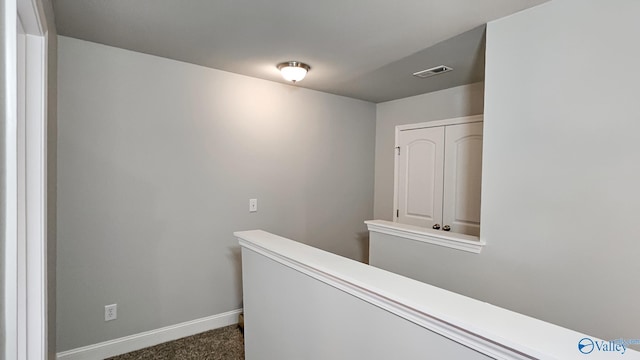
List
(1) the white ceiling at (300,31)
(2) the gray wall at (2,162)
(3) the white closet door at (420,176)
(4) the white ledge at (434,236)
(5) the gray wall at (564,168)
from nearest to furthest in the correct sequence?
1. (2) the gray wall at (2,162)
2. (5) the gray wall at (564,168)
3. (1) the white ceiling at (300,31)
4. (4) the white ledge at (434,236)
5. (3) the white closet door at (420,176)

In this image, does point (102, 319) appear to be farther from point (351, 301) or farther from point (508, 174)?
point (508, 174)

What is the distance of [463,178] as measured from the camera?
3.21m

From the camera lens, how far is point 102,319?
231 cm

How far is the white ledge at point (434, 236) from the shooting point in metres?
2.01

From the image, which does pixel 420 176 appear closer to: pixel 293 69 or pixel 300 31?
pixel 293 69

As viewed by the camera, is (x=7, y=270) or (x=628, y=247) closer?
(x=7, y=270)

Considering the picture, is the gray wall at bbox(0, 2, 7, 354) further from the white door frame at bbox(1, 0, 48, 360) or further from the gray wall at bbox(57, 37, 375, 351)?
the gray wall at bbox(57, 37, 375, 351)

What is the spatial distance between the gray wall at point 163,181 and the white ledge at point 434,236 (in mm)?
1066

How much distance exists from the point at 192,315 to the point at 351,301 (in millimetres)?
1986

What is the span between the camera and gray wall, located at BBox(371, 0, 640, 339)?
1.46m

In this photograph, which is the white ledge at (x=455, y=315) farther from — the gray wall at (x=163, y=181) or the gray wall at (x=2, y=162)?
the gray wall at (x=163, y=181)


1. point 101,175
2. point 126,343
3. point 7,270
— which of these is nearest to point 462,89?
point 101,175

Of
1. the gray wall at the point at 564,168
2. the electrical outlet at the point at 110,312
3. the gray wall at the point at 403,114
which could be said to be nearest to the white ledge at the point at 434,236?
the gray wall at the point at 564,168

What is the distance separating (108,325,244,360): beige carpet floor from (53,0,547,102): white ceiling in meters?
2.27
